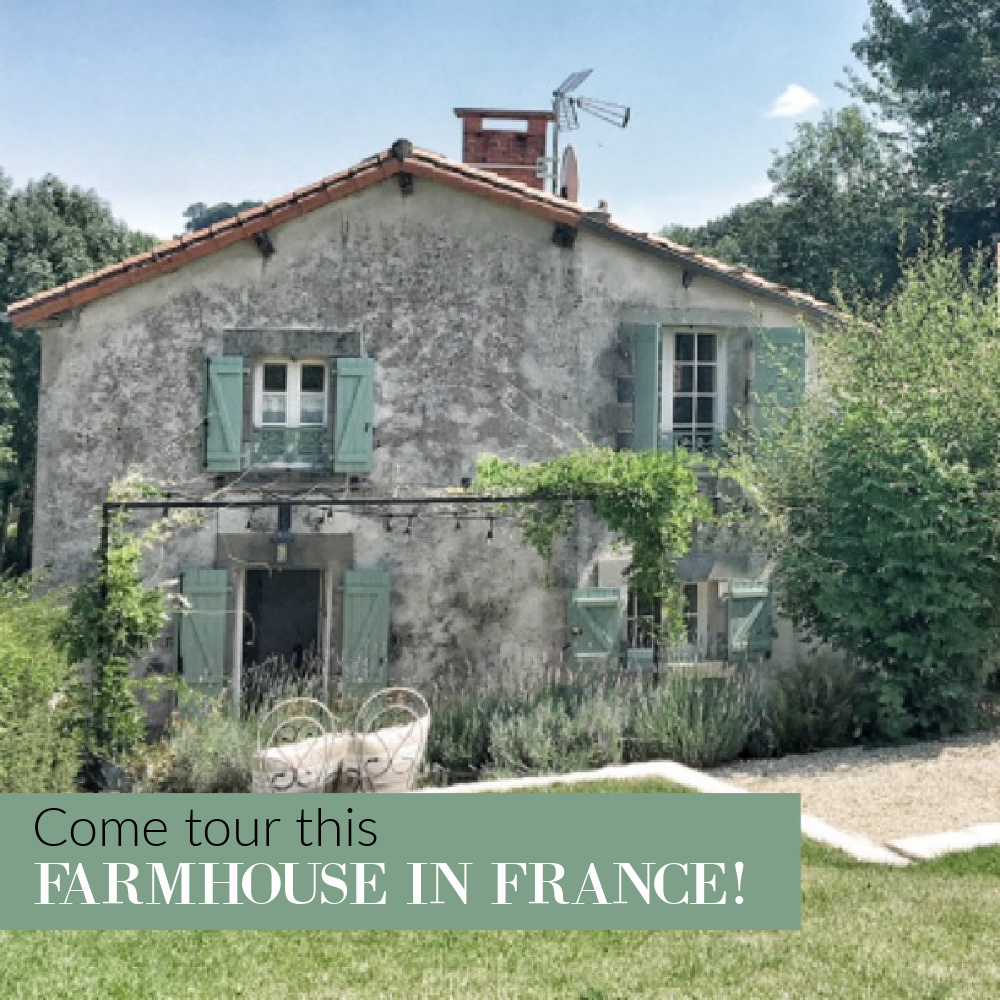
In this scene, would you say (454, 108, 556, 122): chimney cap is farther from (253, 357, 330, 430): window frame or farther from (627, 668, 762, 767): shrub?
(627, 668, 762, 767): shrub

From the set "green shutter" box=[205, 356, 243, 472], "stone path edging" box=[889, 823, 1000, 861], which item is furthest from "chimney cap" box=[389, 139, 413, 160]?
"stone path edging" box=[889, 823, 1000, 861]

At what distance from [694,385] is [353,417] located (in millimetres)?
4153

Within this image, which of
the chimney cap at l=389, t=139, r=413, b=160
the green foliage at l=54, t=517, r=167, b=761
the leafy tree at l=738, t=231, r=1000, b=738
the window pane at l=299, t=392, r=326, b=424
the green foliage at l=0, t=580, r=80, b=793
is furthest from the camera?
the window pane at l=299, t=392, r=326, b=424

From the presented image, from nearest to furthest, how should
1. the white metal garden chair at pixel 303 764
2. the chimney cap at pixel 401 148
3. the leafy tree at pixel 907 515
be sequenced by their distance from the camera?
the white metal garden chair at pixel 303 764
the leafy tree at pixel 907 515
the chimney cap at pixel 401 148

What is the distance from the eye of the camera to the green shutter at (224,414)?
42.5ft

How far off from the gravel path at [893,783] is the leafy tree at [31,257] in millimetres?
15016

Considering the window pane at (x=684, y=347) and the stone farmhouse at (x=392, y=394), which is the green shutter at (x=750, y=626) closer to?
the stone farmhouse at (x=392, y=394)

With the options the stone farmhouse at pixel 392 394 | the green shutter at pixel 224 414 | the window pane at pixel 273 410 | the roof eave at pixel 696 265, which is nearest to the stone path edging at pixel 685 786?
the stone farmhouse at pixel 392 394

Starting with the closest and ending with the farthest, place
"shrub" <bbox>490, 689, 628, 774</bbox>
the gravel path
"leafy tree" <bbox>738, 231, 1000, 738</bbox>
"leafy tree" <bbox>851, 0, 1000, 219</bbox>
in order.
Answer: the gravel path < "shrub" <bbox>490, 689, 628, 774</bbox> < "leafy tree" <bbox>738, 231, 1000, 738</bbox> < "leafy tree" <bbox>851, 0, 1000, 219</bbox>

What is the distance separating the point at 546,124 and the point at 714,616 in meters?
7.23

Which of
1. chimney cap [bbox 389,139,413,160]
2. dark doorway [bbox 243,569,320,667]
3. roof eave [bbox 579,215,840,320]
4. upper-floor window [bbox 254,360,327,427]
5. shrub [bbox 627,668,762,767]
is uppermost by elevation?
chimney cap [bbox 389,139,413,160]

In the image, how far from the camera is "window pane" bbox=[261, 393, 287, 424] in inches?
526

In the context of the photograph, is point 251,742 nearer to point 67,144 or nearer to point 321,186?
point 321,186

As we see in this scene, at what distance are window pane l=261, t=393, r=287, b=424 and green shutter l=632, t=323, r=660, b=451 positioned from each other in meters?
4.08
